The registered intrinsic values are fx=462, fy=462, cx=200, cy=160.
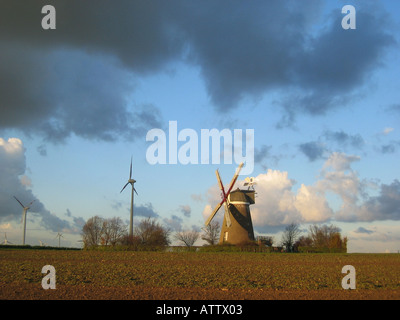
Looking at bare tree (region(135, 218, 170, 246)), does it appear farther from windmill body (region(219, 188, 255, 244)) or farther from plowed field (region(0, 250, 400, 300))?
plowed field (region(0, 250, 400, 300))

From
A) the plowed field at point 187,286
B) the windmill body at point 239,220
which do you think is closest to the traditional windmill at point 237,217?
the windmill body at point 239,220

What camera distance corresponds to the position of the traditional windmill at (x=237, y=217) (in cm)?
8050

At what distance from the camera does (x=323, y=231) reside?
4636 inches

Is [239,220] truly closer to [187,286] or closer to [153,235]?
[153,235]

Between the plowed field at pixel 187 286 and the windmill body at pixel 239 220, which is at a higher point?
the windmill body at pixel 239 220

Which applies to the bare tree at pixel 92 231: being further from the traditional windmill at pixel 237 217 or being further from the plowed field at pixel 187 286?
the plowed field at pixel 187 286

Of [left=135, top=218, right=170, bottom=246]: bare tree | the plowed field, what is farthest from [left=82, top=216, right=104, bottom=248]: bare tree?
the plowed field

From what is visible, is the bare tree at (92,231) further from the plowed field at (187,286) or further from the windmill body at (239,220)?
the plowed field at (187,286)

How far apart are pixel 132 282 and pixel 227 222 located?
184 feet

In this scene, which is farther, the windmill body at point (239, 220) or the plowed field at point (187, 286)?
the windmill body at point (239, 220)

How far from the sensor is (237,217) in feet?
266

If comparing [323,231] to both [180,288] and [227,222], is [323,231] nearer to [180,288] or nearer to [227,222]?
[227,222]

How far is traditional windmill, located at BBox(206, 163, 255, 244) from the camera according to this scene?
264 ft
